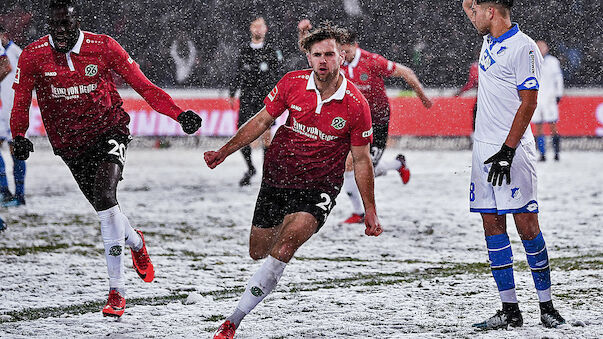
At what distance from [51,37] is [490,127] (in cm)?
270

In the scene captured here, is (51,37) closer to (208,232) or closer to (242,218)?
(208,232)

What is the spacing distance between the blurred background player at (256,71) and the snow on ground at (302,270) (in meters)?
1.25

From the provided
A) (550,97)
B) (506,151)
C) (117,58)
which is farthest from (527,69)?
(550,97)

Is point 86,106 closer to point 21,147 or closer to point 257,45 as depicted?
point 21,147

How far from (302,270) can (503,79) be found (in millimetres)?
2412

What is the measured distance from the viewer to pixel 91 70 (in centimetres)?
557

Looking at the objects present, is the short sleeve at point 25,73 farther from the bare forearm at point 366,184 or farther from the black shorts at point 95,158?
the bare forearm at point 366,184

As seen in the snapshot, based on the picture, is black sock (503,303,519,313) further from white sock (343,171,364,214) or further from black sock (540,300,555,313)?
white sock (343,171,364,214)

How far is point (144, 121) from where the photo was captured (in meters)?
18.2

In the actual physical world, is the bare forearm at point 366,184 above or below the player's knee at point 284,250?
above

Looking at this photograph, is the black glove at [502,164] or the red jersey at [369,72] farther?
the red jersey at [369,72]

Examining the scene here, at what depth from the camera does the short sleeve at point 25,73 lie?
216 inches

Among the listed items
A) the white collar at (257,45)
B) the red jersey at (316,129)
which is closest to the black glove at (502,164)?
the red jersey at (316,129)

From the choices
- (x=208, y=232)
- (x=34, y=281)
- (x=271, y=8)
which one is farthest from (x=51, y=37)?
(x=271, y=8)
